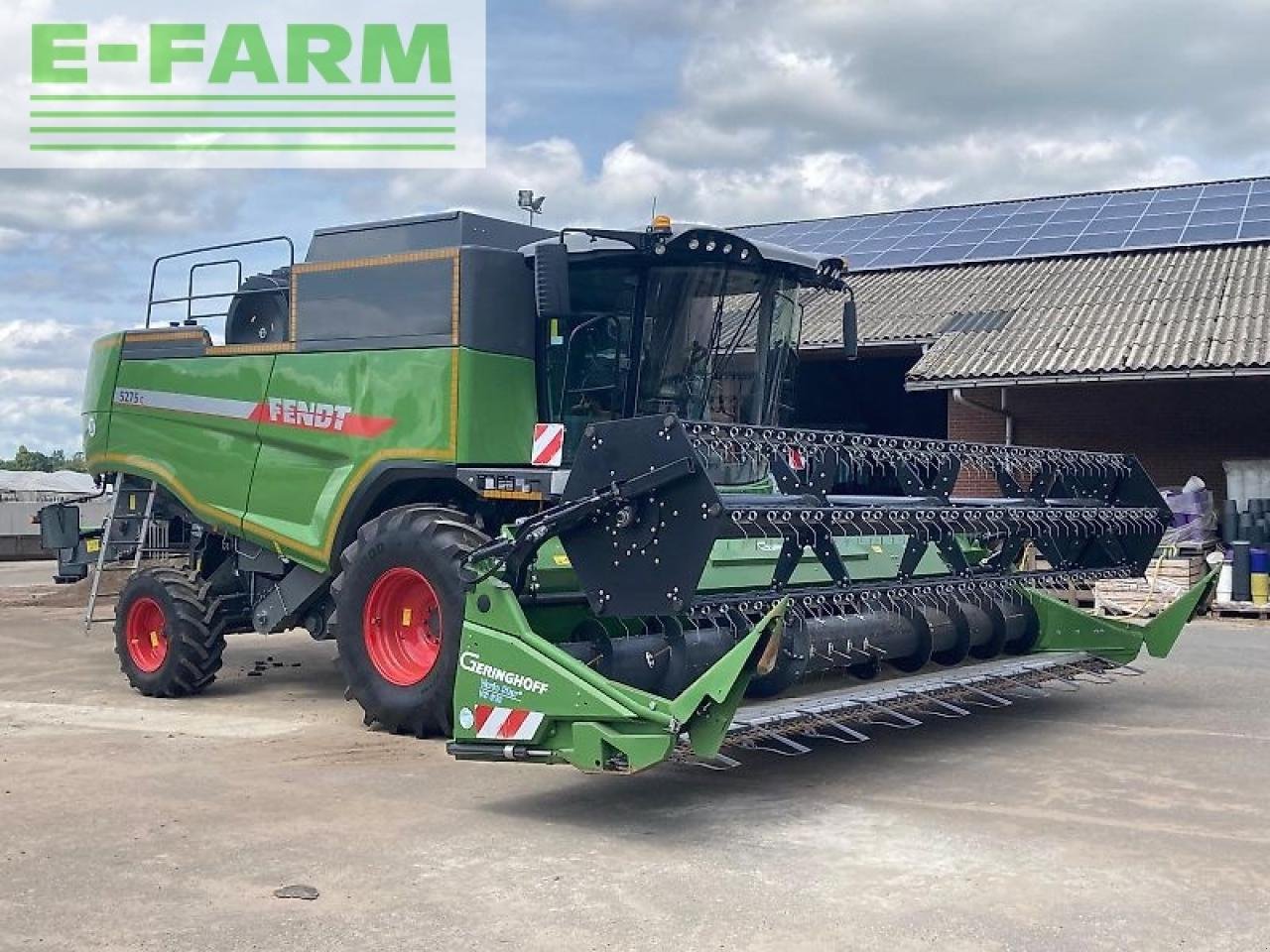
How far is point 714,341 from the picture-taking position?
7898 mm

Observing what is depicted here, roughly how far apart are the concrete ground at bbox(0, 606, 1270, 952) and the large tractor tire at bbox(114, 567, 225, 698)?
87cm

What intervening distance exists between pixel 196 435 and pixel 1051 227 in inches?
631

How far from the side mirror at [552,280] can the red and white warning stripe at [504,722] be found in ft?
7.67

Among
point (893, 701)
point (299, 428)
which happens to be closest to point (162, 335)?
point (299, 428)

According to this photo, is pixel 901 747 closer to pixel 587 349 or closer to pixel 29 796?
pixel 587 349

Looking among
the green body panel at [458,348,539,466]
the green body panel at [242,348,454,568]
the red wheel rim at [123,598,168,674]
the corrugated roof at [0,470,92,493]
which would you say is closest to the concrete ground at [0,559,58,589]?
the red wheel rim at [123,598,168,674]

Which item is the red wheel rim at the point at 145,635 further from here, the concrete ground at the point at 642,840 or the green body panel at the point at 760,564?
the green body panel at the point at 760,564

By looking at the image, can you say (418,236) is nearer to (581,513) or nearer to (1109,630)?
(581,513)

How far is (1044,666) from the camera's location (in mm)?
8086

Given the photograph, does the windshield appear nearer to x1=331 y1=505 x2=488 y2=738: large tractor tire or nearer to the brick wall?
x1=331 y1=505 x2=488 y2=738: large tractor tire

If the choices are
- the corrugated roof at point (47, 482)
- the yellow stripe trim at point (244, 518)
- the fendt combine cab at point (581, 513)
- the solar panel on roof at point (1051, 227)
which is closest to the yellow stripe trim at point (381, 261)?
the fendt combine cab at point (581, 513)

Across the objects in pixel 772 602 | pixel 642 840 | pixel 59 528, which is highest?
pixel 59 528

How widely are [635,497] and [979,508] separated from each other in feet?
8.46

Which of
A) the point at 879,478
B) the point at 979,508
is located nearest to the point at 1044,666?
the point at 979,508
